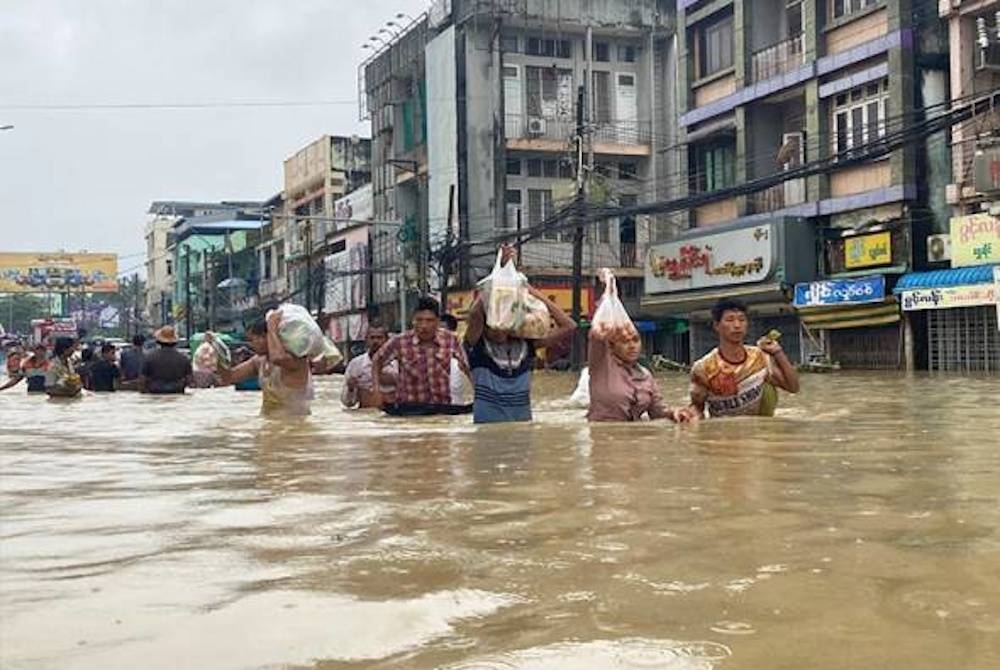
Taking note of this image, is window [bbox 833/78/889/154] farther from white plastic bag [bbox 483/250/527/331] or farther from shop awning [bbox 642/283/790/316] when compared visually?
white plastic bag [bbox 483/250/527/331]

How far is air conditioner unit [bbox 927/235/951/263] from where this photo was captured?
74.7ft

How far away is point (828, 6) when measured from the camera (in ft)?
86.3

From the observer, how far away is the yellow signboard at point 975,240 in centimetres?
2139

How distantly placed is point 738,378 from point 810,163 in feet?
55.1

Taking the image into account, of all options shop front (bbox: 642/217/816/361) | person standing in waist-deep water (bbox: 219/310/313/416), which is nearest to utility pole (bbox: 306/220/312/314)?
shop front (bbox: 642/217/816/361)

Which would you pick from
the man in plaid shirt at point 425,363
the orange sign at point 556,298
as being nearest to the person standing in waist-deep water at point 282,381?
the man in plaid shirt at point 425,363

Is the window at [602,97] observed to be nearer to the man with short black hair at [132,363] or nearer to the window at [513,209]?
the window at [513,209]

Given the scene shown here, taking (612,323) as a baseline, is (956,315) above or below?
above

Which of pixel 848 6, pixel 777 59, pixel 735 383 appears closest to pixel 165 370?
pixel 735 383

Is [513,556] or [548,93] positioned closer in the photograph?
[513,556]

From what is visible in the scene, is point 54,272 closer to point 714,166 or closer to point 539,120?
point 539,120

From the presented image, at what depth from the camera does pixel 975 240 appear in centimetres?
2188

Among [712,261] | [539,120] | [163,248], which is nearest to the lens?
[712,261]

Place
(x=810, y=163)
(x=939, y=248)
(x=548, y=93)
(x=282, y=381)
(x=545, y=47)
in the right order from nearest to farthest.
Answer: (x=282, y=381) → (x=939, y=248) → (x=810, y=163) → (x=548, y=93) → (x=545, y=47)
